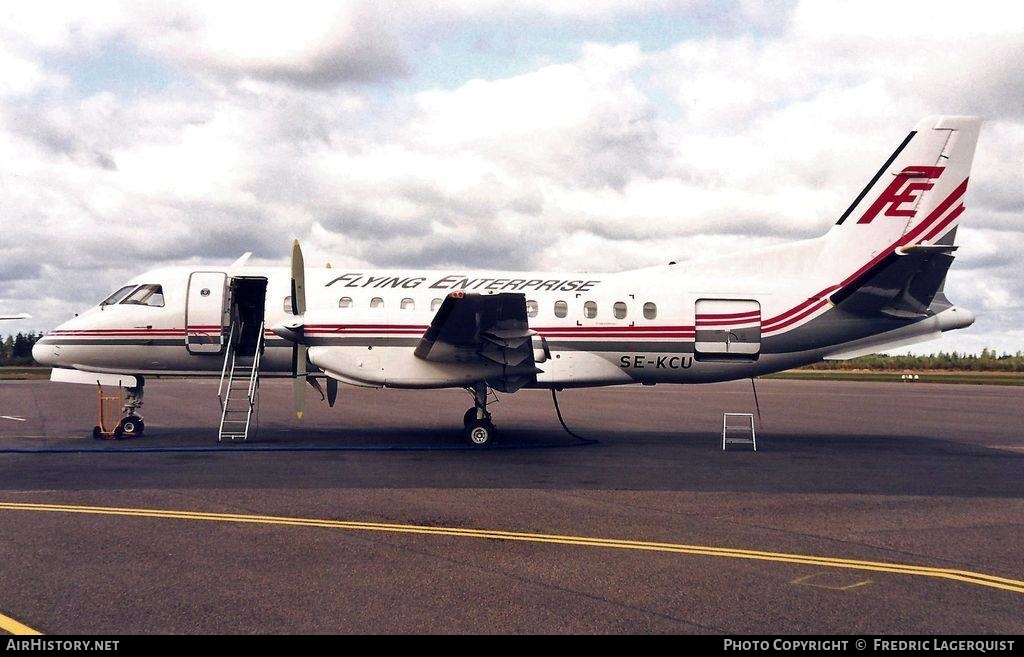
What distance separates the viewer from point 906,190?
18734 mm

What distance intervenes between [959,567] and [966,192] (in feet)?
45.9

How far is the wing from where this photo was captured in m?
15.0

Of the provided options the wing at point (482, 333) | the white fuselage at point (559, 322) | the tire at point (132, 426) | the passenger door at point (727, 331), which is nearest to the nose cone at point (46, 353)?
the white fuselage at point (559, 322)

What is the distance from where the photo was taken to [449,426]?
21.3 metres

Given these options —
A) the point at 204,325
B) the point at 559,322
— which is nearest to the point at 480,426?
the point at 559,322

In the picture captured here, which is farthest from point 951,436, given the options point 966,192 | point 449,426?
point 449,426

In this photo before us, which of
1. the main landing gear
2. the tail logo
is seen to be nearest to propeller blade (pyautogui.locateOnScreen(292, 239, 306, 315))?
the main landing gear

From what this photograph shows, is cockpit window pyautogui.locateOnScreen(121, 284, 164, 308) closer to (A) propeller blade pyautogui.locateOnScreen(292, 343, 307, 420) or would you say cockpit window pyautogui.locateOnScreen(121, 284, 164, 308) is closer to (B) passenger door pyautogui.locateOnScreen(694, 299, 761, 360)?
(A) propeller blade pyautogui.locateOnScreen(292, 343, 307, 420)

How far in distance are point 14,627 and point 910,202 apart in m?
19.3

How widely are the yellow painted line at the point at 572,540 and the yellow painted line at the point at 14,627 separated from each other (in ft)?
11.4

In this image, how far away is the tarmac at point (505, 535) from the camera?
6.01 metres

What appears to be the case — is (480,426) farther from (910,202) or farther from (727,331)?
(910,202)

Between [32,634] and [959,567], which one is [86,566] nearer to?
[32,634]
